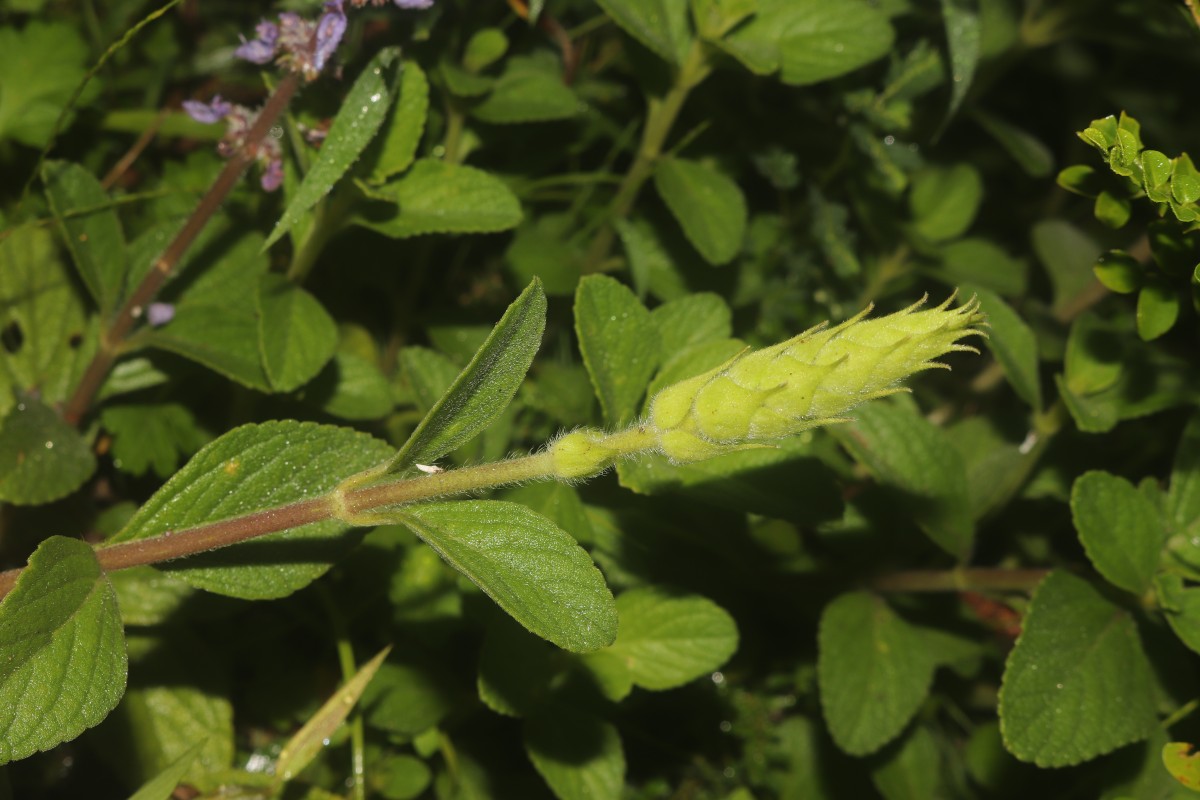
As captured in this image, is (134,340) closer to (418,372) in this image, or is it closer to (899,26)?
(418,372)

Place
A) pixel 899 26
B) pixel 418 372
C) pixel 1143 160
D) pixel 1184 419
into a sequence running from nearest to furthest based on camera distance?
pixel 1143 160 < pixel 418 372 < pixel 1184 419 < pixel 899 26

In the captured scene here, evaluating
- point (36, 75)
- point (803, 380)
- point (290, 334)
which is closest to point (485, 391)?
point (803, 380)

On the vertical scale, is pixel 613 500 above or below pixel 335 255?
below

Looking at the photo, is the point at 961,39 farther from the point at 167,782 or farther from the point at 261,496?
the point at 167,782

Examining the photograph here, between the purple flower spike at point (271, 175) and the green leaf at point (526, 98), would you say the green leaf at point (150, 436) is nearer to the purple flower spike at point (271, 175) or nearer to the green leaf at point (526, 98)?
the purple flower spike at point (271, 175)

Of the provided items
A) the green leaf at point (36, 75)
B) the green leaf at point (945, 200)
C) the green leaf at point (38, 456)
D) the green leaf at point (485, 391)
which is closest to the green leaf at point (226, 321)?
the green leaf at point (38, 456)

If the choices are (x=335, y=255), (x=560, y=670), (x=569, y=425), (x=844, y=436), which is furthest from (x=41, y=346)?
(x=844, y=436)

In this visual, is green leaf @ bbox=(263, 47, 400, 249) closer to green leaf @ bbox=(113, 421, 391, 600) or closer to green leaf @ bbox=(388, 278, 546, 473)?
green leaf @ bbox=(113, 421, 391, 600)
